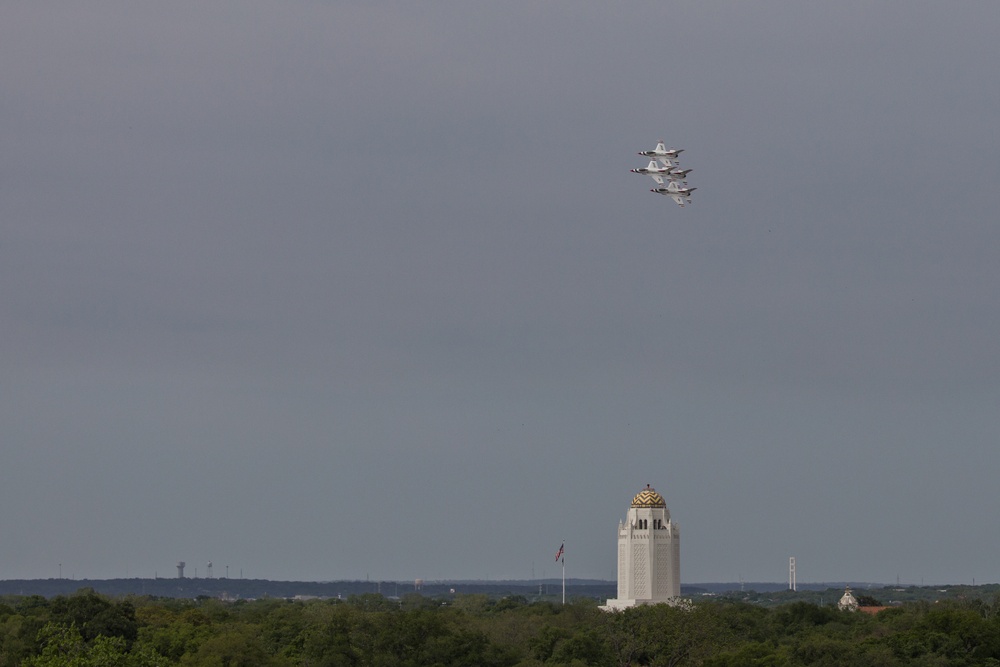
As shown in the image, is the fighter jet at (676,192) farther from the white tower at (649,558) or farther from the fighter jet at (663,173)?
the white tower at (649,558)

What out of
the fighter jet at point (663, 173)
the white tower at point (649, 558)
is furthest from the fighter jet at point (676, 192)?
the white tower at point (649, 558)

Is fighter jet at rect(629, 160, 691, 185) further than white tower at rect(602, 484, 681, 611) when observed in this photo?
No

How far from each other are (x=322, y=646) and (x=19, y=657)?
20.6 m

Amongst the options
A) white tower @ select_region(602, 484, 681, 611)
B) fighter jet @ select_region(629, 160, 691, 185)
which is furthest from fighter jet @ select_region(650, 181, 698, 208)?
white tower @ select_region(602, 484, 681, 611)

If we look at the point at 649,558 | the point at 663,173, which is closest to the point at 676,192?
the point at 663,173

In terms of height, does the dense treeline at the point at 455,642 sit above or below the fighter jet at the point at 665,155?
below

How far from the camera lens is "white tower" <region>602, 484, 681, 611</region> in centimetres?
19725

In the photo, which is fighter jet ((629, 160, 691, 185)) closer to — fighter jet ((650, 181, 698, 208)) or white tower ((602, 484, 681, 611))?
fighter jet ((650, 181, 698, 208))

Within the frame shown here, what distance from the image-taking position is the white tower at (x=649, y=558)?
7766 inches

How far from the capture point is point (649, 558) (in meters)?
197

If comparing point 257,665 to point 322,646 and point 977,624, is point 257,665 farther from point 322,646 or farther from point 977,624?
point 977,624

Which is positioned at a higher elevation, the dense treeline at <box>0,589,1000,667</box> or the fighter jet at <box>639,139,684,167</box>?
the fighter jet at <box>639,139,684,167</box>

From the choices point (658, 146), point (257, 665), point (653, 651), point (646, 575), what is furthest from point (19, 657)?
point (646, 575)

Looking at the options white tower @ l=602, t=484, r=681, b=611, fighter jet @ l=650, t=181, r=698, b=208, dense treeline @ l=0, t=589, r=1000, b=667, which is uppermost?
fighter jet @ l=650, t=181, r=698, b=208
